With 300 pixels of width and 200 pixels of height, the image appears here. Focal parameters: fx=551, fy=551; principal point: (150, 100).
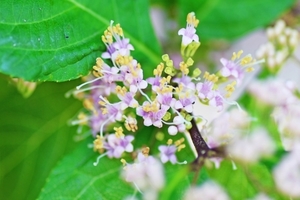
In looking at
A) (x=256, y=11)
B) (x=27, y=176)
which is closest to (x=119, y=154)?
(x=27, y=176)

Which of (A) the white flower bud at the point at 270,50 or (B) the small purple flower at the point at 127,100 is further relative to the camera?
(A) the white flower bud at the point at 270,50

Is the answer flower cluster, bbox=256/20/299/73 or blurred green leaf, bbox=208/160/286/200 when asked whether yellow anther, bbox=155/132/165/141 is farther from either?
flower cluster, bbox=256/20/299/73

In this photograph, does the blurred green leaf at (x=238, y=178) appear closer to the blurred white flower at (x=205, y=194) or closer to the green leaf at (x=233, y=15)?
the blurred white flower at (x=205, y=194)

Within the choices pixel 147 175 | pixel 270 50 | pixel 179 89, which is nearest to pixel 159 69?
pixel 179 89

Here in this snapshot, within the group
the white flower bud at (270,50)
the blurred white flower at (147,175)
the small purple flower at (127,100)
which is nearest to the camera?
the blurred white flower at (147,175)

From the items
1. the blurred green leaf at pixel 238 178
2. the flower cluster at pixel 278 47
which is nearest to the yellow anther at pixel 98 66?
the blurred green leaf at pixel 238 178

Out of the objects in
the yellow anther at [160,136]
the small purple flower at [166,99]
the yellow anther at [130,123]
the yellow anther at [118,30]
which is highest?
the yellow anther at [118,30]

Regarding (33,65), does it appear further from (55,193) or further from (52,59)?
(55,193)

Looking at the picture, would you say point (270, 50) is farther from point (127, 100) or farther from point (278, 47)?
point (127, 100)
